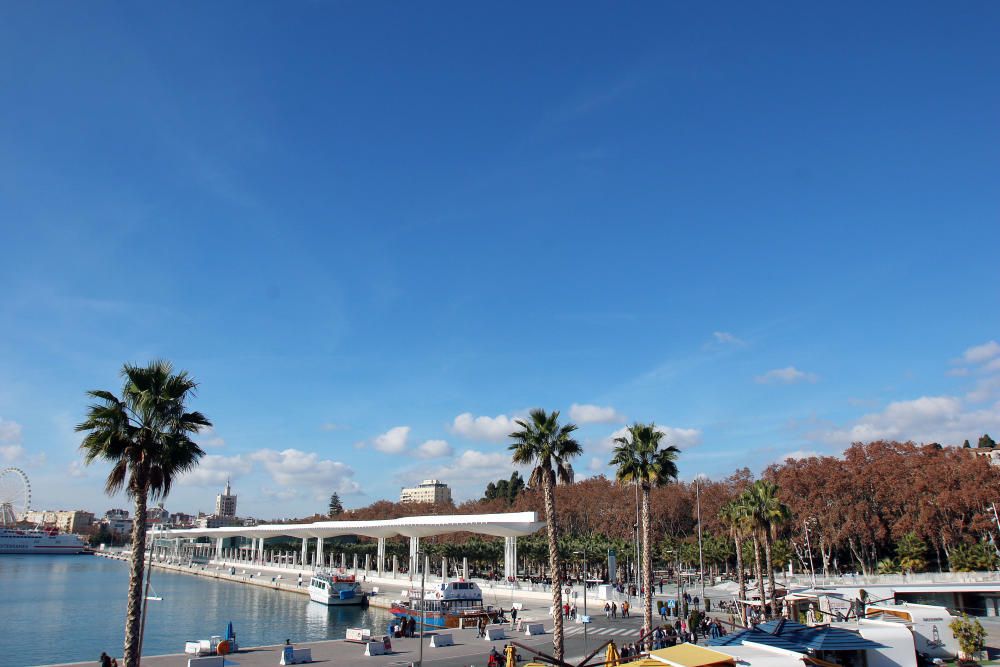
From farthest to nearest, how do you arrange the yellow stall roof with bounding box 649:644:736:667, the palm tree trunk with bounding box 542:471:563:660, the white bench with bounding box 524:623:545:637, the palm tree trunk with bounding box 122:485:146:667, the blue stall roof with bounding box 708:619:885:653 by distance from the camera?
the white bench with bounding box 524:623:545:637
the palm tree trunk with bounding box 542:471:563:660
the blue stall roof with bounding box 708:619:885:653
the palm tree trunk with bounding box 122:485:146:667
the yellow stall roof with bounding box 649:644:736:667

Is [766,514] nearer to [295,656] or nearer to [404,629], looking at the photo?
[404,629]

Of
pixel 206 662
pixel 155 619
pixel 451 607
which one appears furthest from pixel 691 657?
pixel 155 619

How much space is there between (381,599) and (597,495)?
4844 centimetres

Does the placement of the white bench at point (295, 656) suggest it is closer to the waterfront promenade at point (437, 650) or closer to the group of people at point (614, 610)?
the waterfront promenade at point (437, 650)

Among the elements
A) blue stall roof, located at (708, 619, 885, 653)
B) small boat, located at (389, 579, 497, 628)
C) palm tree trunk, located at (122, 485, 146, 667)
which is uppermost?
palm tree trunk, located at (122, 485, 146, 667)

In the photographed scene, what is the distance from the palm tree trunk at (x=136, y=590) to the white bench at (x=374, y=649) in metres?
13.9

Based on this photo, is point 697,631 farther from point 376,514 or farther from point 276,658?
point 376,514

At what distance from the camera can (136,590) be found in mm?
18594

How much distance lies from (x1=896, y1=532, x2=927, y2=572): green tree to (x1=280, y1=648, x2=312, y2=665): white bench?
5332 cm

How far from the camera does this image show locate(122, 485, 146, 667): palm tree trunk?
17828 mm

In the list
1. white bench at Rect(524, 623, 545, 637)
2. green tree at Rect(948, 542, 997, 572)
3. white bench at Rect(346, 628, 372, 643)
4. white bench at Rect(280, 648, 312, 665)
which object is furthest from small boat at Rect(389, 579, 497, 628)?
green tree at Rect(948, 542, 997, 572)

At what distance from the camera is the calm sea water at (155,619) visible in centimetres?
4300

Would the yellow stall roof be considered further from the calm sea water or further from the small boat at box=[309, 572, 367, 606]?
the small boat at box=[309, 572, 367, 606]

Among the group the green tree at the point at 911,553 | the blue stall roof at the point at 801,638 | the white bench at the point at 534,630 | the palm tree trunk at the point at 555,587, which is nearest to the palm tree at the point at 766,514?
the white bench at the point at 534,630
